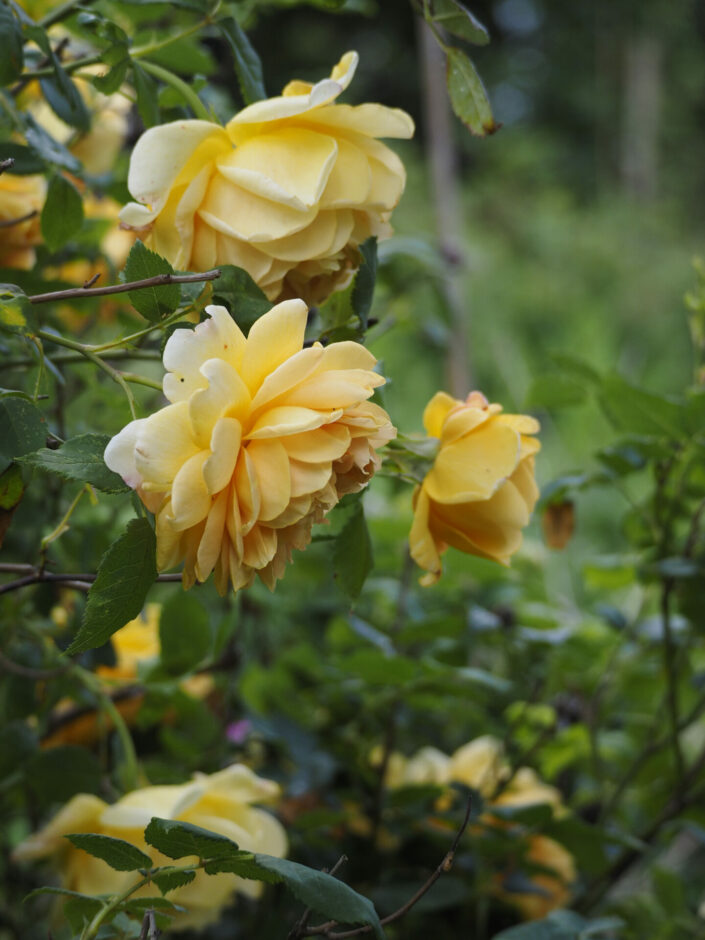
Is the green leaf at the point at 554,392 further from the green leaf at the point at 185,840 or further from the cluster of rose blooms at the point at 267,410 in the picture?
the green leaf at the point at 185,840

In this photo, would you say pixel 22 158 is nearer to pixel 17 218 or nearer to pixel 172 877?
pixel 17 218

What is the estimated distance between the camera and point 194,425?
214mm

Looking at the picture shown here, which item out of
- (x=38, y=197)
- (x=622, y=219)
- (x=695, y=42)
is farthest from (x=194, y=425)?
(x=695, y=42)

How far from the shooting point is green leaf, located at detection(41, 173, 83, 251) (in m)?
0.33

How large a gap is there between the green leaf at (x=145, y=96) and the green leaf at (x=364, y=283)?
90 mm

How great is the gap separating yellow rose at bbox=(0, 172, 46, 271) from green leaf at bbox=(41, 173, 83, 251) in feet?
0.04

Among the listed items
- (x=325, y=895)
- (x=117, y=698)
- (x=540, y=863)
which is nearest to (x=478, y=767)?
(x=540, y=863)

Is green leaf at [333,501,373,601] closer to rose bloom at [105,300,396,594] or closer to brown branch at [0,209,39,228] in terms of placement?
rose bloom at [105,300,396,594]

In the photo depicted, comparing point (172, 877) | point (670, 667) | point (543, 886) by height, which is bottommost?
point (543, 886)

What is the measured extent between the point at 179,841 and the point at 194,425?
4.4 inches

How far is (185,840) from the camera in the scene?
244 mm

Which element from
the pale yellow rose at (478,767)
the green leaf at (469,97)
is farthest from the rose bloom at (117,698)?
the green leaf at (469,97)

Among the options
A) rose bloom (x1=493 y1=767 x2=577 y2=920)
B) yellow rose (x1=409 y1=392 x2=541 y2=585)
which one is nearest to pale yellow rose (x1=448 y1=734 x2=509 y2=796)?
rose bloom (x1=493 y1=767 x2=577 y2=920)

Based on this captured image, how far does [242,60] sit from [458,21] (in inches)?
3.0
